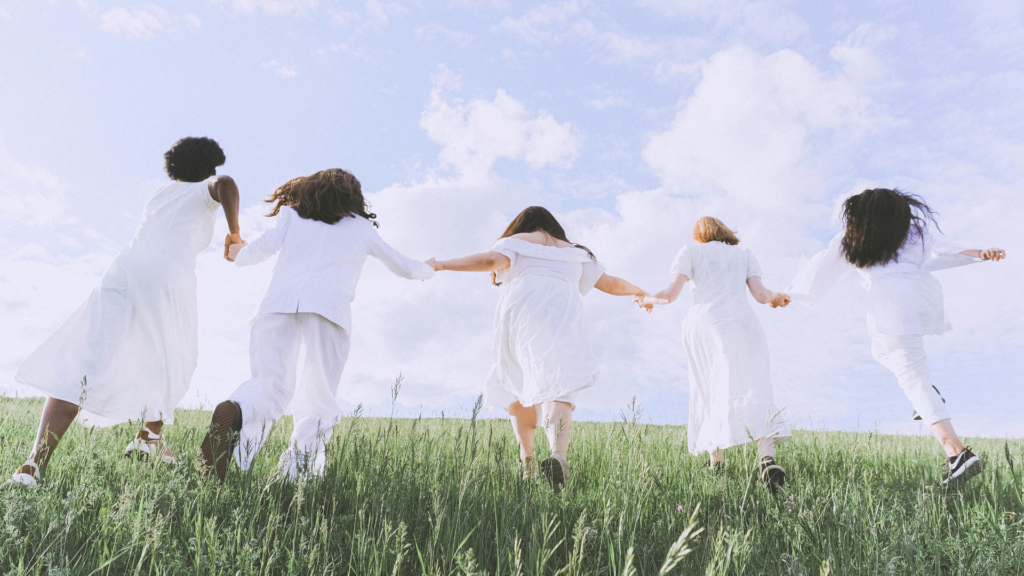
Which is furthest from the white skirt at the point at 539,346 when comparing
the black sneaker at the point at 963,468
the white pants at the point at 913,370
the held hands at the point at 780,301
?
the black sneaker at the point at 963,468

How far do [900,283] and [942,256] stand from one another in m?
0.63

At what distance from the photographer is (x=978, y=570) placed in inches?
112

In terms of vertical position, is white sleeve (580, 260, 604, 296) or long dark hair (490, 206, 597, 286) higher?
long dark hair (490, 206, 597, 286)

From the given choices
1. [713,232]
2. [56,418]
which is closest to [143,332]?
[56,418]

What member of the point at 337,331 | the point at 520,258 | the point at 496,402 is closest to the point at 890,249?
the point at 520,258

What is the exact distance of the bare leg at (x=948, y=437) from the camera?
5.16m

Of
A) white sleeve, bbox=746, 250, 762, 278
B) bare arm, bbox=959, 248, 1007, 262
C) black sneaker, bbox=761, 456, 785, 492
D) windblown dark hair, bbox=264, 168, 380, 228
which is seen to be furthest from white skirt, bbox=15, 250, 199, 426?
bare arm, bbox=959, 248, 1007, 262

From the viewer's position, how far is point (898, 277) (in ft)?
18.7

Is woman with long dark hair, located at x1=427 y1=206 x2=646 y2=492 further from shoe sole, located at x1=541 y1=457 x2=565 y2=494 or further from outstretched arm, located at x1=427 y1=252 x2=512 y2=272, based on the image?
shoe sole, located at x1=541 y1=457 x2=565 y2=494

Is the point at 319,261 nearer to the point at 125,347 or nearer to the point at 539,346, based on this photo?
the point at 125,347

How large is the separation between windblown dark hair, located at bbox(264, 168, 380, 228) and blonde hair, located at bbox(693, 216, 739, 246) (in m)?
3.26

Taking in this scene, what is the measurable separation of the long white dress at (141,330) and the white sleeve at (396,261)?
146 cm

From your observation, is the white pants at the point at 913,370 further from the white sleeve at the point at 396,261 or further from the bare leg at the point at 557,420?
the white sleeve at the point at 396,261

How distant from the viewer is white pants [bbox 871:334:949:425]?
5316 mm
